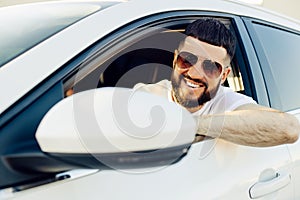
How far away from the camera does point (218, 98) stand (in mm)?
1781

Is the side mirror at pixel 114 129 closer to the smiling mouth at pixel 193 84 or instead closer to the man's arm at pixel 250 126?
the man's arm at pixel 250 126

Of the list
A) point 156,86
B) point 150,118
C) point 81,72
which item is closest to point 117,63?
point 156,86

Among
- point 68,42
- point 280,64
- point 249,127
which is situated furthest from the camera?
point 280,64

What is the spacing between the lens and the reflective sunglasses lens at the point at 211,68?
164cm

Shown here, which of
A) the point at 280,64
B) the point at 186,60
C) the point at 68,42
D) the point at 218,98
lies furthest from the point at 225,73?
the point at 68,42

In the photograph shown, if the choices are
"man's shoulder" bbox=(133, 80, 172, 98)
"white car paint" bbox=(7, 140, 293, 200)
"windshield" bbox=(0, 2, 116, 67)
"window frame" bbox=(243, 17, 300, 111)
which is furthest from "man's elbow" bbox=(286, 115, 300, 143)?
"windshield" bbox=(0, 2, 116, 67)

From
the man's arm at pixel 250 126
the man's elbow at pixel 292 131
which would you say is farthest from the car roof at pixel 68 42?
the man's elbow at pixel 292 131

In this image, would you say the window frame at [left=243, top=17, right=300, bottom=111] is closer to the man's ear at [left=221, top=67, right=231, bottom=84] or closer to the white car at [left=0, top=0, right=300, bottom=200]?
the white car at [left=0, top=0, right=300, bottom=200]

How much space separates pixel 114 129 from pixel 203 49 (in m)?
0.74

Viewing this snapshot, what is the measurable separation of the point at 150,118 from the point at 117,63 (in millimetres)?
633

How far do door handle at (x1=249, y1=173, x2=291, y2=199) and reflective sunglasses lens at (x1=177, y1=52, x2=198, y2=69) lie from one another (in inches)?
21.2

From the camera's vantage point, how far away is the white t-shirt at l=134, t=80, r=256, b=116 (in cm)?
173

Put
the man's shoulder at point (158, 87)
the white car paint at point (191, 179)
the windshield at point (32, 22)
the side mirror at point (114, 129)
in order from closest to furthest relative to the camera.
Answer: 1. the side mirror at point (114, 129)
2. the white car paint at point (191, 179)
3. the windshield at point (32, 22)
4. the man's shoulder at point (158, 87)

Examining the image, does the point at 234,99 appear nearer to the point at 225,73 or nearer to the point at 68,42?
the point at 225,73
